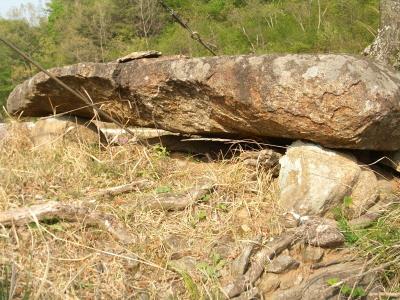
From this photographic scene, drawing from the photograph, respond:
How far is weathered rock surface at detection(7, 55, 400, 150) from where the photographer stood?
10.7 ft

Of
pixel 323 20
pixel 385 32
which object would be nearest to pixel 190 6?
pixel 323 20

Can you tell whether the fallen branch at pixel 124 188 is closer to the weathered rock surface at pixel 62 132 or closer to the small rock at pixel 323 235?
the weathered rock surface at pixel 62 132

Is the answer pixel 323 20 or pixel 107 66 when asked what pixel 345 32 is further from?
pixel 107 66

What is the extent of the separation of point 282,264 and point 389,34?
8.50 feet

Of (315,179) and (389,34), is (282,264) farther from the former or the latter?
(389,34)

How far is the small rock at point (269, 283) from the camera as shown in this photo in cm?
288

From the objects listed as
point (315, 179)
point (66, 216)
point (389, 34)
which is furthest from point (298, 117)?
point (389, 34)

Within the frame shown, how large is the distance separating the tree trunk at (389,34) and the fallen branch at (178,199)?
6.93 feet

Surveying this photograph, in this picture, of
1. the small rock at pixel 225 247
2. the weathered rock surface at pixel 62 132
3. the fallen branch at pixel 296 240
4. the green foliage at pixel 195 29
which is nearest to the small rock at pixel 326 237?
the fallen branch at pixel 296 240

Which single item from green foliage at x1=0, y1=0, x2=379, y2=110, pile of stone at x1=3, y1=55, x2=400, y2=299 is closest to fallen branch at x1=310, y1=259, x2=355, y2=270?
pile of stone at x1=3, y1=55, x2=400, y2=299

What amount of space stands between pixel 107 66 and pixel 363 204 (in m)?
2.16

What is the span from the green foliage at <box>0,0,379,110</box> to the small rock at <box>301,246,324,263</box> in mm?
1602

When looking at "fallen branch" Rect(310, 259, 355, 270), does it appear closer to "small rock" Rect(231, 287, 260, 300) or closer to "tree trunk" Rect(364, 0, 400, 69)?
"small rock" Rect(231, 287, 260, 300)

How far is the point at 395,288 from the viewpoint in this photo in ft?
9.29
